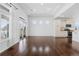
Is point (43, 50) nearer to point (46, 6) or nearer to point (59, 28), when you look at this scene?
point (46, 6)

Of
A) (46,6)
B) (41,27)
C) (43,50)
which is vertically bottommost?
(43,50)

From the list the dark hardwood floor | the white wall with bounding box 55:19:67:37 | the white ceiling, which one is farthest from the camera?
the white wall with bounding box 55:19:67:37

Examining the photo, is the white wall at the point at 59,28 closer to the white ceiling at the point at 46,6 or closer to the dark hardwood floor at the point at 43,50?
the white ceiling at the point at 46,6

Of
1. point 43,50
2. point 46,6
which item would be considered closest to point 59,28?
point 46,6

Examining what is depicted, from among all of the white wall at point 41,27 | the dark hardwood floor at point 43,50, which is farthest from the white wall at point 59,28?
the dark hardwood floor at point 43,50

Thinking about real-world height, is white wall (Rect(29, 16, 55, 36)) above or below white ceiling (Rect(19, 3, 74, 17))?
below

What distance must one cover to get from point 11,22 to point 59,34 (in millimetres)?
8481

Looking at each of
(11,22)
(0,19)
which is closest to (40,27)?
(11,22)

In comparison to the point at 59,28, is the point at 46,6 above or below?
above

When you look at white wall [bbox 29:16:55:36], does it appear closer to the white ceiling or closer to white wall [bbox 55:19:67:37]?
white wall [bbox 55:19:67:37]

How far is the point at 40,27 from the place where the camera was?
51.6ft

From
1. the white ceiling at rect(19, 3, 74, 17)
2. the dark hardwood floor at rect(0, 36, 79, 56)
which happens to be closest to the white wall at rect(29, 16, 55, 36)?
the white ceiling at rect(19, 3, 74, 17)

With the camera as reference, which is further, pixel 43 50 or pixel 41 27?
pixel 41 27

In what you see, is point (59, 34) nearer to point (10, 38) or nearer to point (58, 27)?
point (58, 27)
